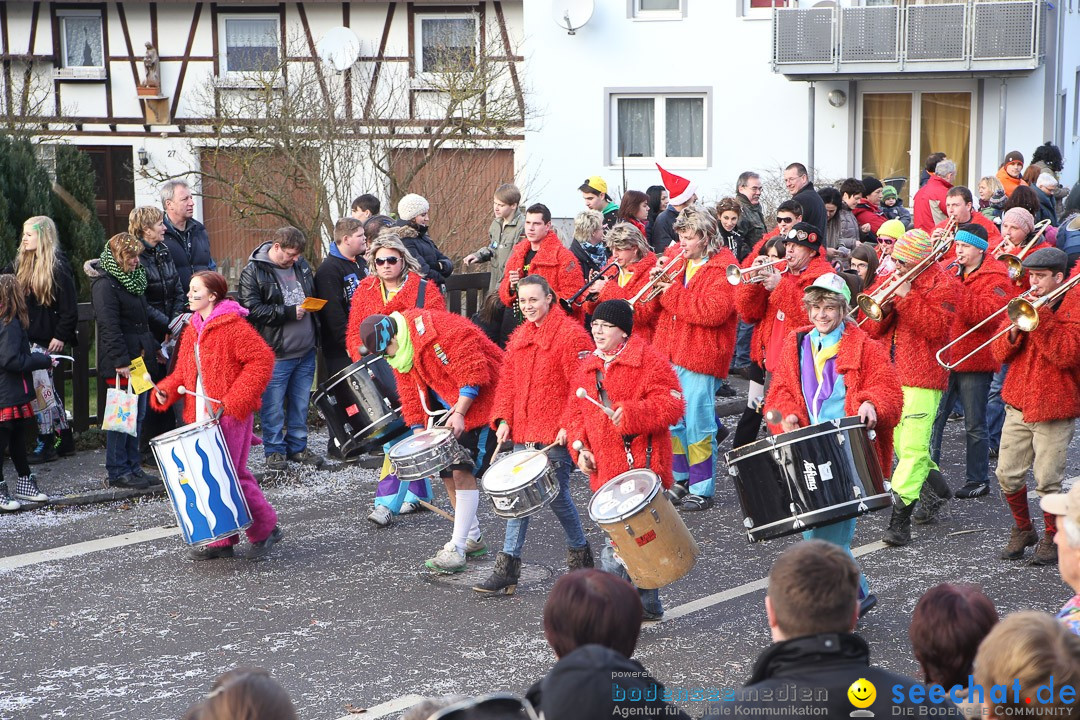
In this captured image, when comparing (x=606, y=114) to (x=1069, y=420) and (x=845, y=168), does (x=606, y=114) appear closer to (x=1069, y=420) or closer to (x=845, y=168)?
(x=845, y=168)

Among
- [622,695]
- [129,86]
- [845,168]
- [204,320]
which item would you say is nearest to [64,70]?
[129,86]

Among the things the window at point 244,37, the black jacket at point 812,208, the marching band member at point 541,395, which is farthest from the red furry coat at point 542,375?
the window at point 244,37

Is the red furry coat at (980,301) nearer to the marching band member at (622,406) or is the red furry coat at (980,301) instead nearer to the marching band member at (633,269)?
the marching band member at (633,269)

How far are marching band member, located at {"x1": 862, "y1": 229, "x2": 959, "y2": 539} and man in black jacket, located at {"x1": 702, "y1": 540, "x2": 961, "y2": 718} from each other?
14.2 feet

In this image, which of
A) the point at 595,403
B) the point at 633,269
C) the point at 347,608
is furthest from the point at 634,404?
the point at 633,269

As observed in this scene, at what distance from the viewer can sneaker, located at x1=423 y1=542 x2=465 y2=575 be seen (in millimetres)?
7238

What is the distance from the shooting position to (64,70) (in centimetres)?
2975

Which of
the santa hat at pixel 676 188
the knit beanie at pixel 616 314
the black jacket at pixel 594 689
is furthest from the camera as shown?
the santa hat at pixel 676 188

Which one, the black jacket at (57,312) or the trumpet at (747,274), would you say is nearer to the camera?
the trumpet at (747,274)

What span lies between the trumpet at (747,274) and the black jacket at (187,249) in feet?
13.1

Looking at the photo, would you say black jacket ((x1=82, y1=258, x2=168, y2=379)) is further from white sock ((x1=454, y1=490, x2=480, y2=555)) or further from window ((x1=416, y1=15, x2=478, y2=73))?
window ((x1=416, y1=15, x2=478, y2=73))

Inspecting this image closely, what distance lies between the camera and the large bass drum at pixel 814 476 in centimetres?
585

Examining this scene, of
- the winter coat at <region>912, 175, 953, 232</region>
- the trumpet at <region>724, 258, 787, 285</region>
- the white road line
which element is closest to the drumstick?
the trumpet at <region>724, 258, 787, 285</region>

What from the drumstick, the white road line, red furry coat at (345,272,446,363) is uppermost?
red furry coat at (345,272,446,363)
